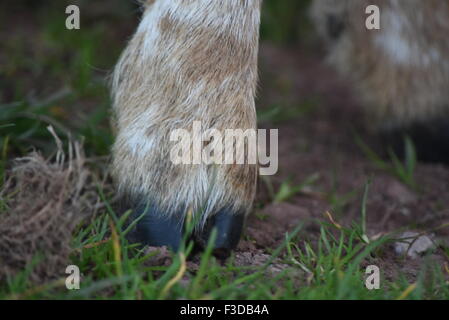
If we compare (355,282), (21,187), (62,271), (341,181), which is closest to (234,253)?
(355,282)

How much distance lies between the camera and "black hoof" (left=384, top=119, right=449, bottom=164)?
2768 millimetres

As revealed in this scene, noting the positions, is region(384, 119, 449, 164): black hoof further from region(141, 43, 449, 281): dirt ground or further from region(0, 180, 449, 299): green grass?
region(0, 180, 449, 299): green grass

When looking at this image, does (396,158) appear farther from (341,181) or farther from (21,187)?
(21,187)

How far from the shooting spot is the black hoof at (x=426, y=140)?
109 inches

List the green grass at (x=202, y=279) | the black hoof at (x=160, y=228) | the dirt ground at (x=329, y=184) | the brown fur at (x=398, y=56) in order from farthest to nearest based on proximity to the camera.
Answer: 1. the brown fur at (x=398, y=56)
2. the dirt ground at (x=329, y=184)
3. the black hoof at (x=160, y=228)
4. the green grass at (x=202, y=279)

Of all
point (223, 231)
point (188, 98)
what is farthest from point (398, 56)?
point (223, 231)

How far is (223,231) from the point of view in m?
1.75

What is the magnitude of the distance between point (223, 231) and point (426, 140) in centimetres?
146

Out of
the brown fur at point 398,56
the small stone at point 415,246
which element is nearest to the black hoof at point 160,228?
the small stone at point 415,246

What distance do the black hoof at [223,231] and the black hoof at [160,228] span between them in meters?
0.07

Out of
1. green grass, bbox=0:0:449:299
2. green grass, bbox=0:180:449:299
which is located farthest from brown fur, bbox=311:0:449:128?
green grass, bbox=0:180:449:299

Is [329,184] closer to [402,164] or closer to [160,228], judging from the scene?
[402,164]

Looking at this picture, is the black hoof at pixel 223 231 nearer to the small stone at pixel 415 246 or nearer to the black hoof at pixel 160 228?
the black hoof at pixel 160 228

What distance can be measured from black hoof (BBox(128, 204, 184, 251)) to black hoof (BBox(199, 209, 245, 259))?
0.07 m
